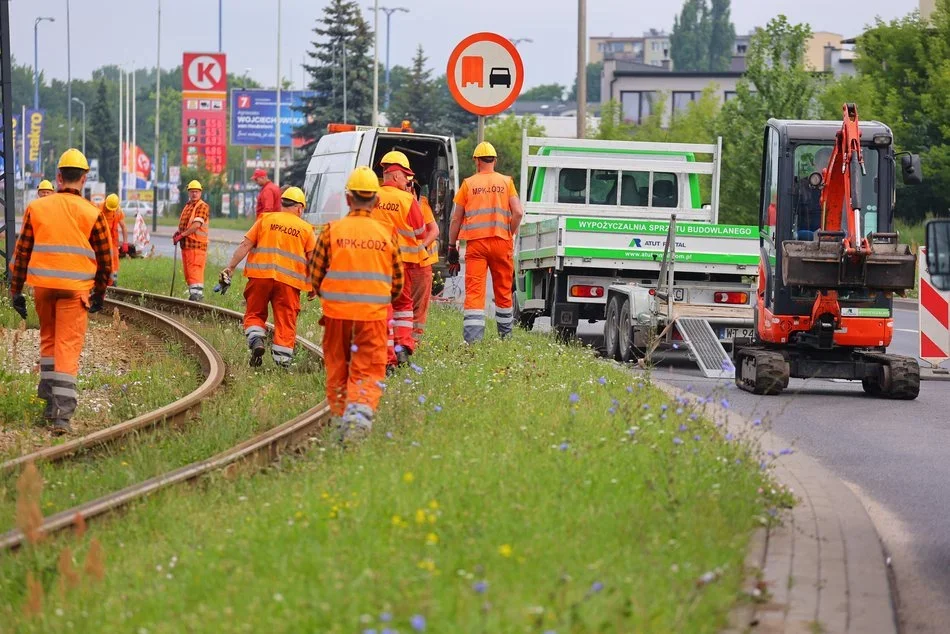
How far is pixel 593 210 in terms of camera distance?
838 inches

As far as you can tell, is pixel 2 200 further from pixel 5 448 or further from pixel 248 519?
Answer: pixel 248 519

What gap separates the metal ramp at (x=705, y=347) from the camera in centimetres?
1520

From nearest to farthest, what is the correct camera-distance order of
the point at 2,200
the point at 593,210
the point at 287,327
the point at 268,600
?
the point at 268,600 < the point at 287,327 < the point at 593,210 < the point at 2,200

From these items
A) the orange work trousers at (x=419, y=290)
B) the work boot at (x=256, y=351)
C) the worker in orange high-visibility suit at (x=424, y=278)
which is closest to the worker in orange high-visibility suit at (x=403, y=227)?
the worker in orange high-visibility suit at (x=424, y=278)

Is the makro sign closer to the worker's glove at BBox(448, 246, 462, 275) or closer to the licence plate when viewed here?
the licence plate

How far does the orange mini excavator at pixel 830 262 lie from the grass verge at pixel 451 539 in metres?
5.04

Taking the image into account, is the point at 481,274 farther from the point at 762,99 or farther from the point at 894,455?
the point at 762,99

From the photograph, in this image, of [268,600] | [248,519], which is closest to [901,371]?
[248,519]

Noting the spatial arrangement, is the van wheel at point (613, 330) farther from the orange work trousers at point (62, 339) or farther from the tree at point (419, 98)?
the tree at point (419, 98)

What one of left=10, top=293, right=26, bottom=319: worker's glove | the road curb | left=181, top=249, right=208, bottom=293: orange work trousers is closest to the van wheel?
left=181, top=249, right=208, bottom=293: orange work trousers

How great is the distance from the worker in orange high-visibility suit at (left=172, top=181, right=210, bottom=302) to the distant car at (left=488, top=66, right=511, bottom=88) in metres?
9.81

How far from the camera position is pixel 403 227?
13734mm

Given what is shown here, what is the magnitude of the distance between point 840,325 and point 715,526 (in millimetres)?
8486

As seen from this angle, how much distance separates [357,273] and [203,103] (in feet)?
240
